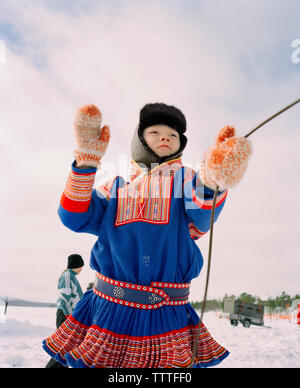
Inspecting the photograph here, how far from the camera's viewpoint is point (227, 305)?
9656 millimetres

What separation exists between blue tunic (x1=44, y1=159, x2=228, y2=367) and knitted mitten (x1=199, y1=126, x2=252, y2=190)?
0.60ft

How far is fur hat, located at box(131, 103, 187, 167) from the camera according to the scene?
1.60 meters

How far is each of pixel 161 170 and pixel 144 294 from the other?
55 cm

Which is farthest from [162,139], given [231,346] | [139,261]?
[231,346]

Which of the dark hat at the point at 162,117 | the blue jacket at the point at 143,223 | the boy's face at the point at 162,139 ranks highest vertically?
the dark hat at the point at 162,117

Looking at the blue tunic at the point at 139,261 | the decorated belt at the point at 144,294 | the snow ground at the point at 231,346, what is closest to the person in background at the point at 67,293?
the snow ground at the point at 231,346

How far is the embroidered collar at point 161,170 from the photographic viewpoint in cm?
151

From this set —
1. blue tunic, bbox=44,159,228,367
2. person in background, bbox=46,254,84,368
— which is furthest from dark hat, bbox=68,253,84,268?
blue tunic, bbox=44,159,228,367

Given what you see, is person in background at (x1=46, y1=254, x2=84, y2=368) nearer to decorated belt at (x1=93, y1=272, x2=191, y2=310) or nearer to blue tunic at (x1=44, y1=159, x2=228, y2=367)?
blue tunic at (x1=44, y1=159, x2=228, y2=367)

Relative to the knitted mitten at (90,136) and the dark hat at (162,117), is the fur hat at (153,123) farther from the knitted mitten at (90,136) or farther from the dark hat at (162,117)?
the knitted mitten at (90,136)

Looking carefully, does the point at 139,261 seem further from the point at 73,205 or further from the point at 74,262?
the point at 74,262

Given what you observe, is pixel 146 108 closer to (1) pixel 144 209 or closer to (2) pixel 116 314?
(1) pixel 144 209

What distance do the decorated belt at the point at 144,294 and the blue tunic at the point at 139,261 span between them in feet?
0.07
